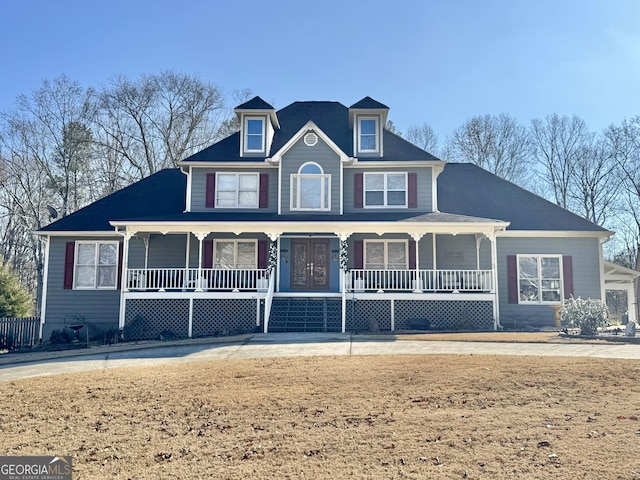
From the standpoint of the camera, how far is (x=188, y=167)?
62.8 feet

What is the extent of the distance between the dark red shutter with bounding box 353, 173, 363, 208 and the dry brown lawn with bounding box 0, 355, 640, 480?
34.2 ft

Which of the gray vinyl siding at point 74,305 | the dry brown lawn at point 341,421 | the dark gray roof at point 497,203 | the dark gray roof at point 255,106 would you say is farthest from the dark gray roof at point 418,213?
the dry brown lawn at point 341,421

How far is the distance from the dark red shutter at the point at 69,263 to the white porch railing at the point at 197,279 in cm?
265

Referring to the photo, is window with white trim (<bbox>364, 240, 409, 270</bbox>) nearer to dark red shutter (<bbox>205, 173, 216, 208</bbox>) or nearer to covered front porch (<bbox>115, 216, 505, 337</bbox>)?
covered front porch (<bbox>115, 216, 505, 337</bbox>)

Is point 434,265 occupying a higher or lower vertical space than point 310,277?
higher

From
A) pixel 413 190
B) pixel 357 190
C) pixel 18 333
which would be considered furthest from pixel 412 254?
pixel 18 333

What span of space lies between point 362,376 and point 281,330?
7.59 meters

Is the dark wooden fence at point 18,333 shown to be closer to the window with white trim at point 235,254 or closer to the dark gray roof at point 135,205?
the dark gray roof at point 135,205

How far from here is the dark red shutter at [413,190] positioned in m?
18.5

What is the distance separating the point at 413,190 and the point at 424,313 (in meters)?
5.01

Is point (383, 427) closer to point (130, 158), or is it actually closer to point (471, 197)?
point (471, 197)

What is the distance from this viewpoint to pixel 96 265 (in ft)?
60.5

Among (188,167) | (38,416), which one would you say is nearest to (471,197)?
(188,167)

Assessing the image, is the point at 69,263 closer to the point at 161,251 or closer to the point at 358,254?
the point at 161,251
